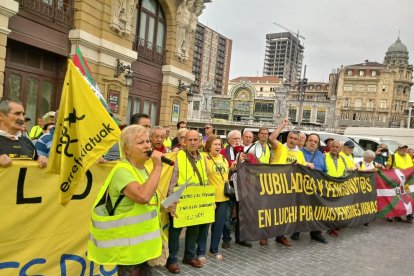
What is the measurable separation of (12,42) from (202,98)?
99850mm

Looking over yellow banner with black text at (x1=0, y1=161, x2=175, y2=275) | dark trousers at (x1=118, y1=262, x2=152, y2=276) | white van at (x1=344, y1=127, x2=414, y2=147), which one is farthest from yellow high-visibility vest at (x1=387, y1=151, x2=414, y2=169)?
white van at (x1=344, y1=127, x2=414, y2=147)

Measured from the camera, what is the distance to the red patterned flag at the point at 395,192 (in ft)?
27.8

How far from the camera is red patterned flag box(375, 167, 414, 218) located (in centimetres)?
848

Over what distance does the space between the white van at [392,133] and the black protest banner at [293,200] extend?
15166 mm

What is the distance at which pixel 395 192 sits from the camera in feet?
28.7

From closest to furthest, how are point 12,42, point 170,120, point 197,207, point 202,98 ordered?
point 197,207 < point 12,42 < point 170,120 < point 202,98

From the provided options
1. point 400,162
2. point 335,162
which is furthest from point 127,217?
point 400,162

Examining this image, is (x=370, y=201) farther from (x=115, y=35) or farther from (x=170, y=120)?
(x=170, y=120)

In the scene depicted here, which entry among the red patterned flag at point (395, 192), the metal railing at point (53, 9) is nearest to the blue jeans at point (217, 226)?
the red patterned flag at point (395, 192)

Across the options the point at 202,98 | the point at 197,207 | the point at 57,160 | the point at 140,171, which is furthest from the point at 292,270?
the point at 202,98

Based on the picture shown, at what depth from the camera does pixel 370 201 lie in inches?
315

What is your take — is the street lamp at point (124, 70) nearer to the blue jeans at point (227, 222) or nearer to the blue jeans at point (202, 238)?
the blue jeans at point (227, 222)

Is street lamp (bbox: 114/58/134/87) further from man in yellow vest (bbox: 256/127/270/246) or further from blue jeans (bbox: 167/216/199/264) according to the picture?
blue jeans (bbox: 167/216/199/264)

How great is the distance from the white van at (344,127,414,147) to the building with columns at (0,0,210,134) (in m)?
11.1
